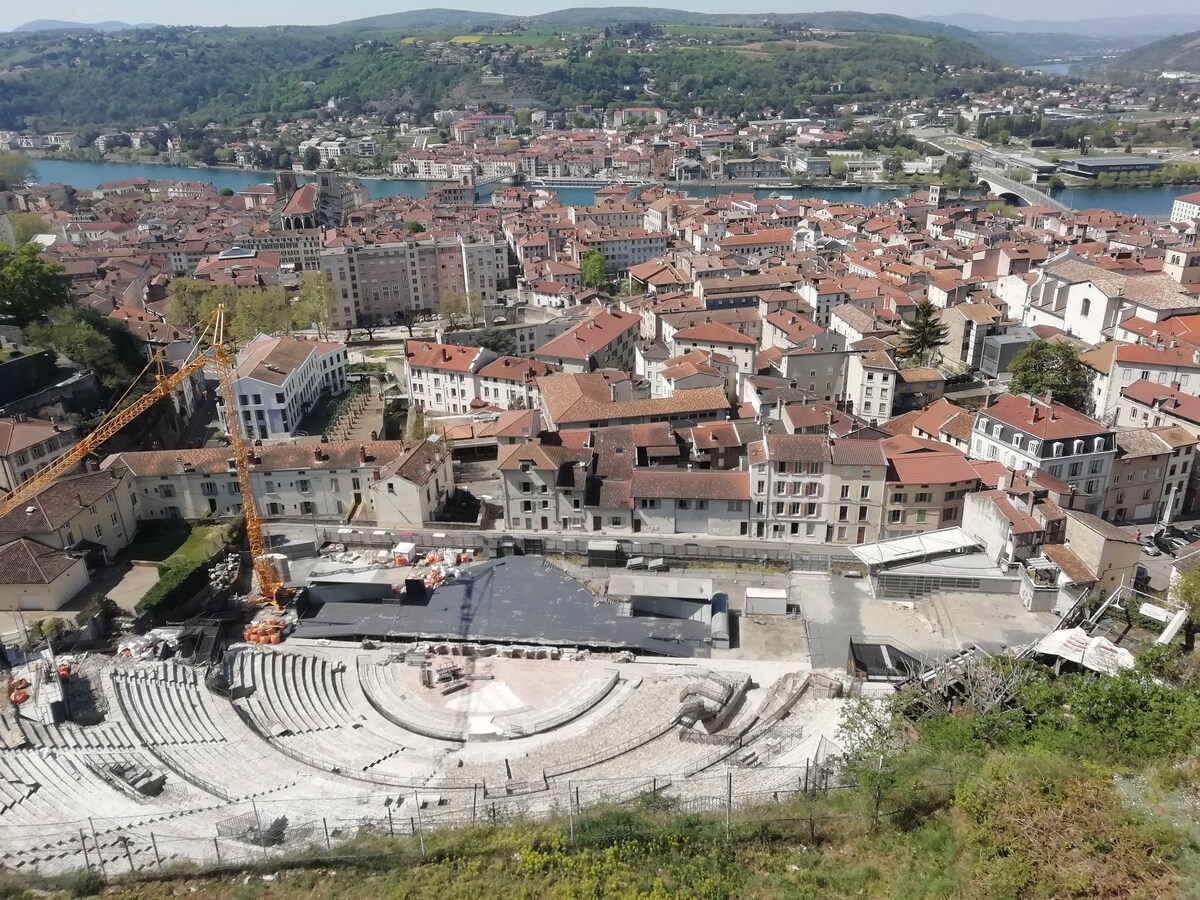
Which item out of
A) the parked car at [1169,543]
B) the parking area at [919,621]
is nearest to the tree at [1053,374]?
the parked car at [1169,543]

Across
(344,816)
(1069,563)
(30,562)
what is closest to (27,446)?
(30,562)

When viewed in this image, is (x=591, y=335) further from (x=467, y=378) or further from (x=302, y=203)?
(x=302, y=203)

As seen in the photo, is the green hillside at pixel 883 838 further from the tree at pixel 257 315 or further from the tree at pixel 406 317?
the tree at pixel 406 317

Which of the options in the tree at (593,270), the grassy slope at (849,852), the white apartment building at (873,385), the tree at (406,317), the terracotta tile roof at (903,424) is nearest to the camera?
the grassy slope at (849,852)

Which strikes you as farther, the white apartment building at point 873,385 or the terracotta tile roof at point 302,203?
the terracotta tile roof at point 302,203

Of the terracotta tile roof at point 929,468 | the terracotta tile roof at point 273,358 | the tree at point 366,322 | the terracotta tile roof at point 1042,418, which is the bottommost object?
the tree at point 366,322

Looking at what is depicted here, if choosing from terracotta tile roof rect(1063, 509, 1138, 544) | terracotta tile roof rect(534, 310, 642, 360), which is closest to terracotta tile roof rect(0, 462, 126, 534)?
terracotta tile roof rect(534, 310, 642, 360)

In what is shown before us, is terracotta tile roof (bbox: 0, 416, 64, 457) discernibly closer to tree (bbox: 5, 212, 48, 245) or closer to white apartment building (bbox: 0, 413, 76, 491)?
white apartment building (bbox: 0, 413, 76, 491)

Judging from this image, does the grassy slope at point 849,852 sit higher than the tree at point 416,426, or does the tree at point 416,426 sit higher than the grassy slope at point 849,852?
the grassy slope at point 849,852
